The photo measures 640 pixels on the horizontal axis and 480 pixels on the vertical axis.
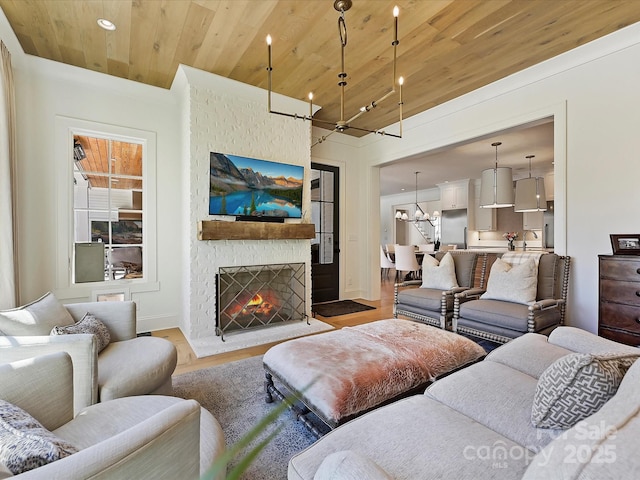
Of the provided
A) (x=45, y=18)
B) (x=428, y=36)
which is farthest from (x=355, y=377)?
(x=45, y=18)

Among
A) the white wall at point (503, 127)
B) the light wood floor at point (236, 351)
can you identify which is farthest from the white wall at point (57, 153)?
the light wood floor at point (236, 351)

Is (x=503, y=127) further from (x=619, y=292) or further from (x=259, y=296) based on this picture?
(x=259, y=296)

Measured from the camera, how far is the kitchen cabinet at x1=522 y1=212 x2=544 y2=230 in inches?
299

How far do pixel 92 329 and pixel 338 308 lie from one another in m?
3.40

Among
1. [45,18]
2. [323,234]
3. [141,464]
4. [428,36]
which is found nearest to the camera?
[141,464]

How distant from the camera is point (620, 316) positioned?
2.49 metres

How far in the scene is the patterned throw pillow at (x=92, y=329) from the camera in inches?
71.5

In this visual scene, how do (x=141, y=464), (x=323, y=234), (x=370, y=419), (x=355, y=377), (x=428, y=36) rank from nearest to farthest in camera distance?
(x=141, y=464), (x=370, y=419), (x=355, y=377), (x=428, y=36), (x=323, y=234)

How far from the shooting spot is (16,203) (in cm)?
283

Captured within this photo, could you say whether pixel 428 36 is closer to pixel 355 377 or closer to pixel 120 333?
pixel 355 377

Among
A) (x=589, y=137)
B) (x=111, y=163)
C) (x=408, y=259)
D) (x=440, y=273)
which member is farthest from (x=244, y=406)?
(x=408, y=259)

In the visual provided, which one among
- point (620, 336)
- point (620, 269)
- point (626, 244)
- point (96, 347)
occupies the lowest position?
point (620, 336)

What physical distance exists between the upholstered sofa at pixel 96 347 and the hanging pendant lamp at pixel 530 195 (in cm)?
559

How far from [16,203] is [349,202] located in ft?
13.9
